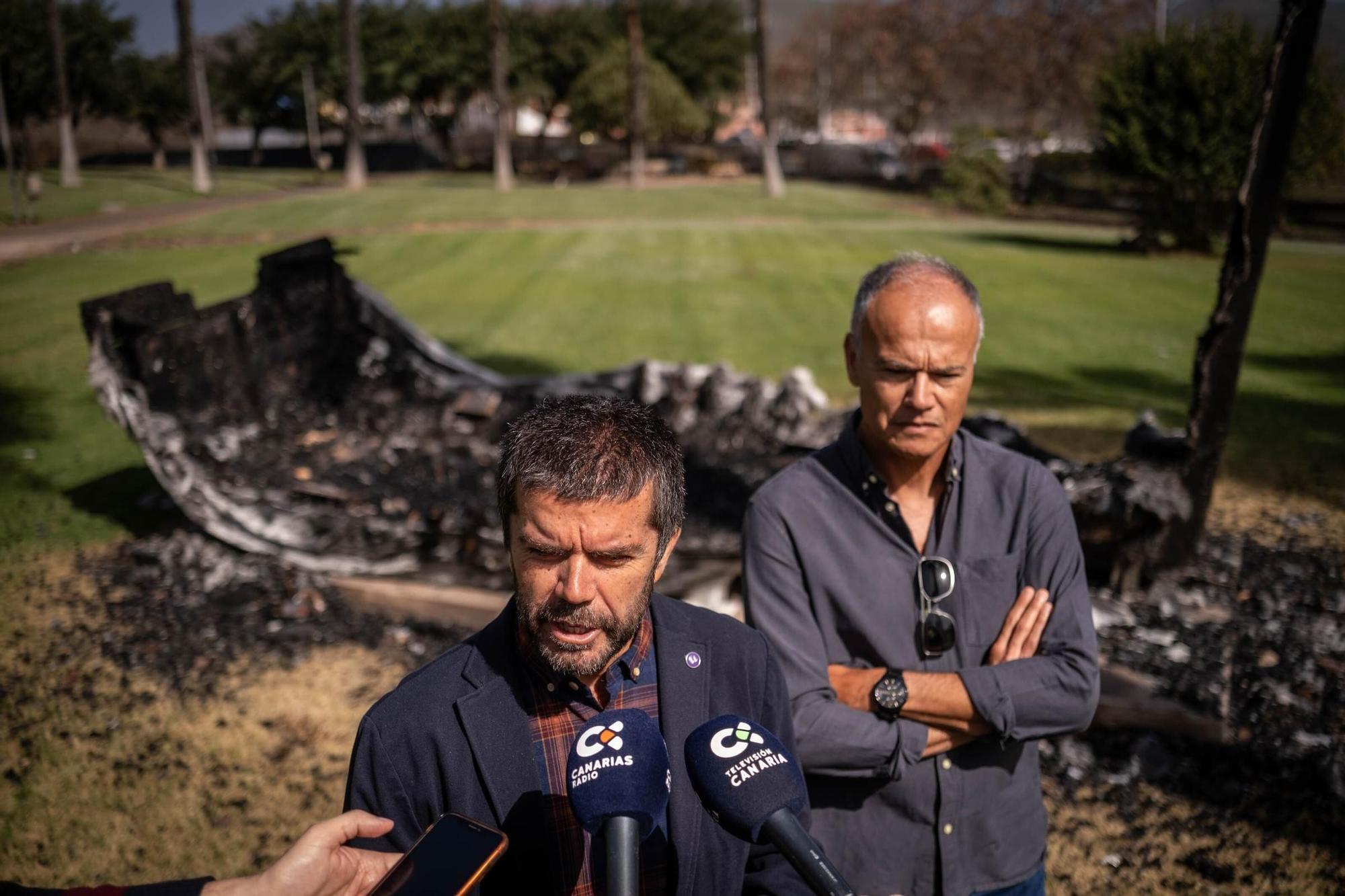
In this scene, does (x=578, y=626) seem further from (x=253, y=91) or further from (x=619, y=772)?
A: (x=253, y=91)

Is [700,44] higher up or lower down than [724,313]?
higher up

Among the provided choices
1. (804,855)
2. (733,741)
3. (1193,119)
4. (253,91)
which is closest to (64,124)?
(253,91)

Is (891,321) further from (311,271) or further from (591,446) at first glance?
(311,271)

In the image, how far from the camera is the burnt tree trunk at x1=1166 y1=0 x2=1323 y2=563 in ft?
20.2

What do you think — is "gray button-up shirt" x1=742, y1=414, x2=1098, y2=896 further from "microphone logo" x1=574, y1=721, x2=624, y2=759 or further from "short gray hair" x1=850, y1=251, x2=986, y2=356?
"microphone logo" x1=574, y1=721, x2=624, y2=759

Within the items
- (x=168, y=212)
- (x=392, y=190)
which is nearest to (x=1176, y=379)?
(x=168, y=212)

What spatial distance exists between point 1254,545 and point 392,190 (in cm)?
4050

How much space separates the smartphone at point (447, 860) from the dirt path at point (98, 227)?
22.5 meters

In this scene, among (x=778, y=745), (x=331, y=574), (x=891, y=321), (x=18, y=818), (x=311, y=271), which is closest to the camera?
(x=778, y=745)

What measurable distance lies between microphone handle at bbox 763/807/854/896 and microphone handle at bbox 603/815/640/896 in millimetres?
235

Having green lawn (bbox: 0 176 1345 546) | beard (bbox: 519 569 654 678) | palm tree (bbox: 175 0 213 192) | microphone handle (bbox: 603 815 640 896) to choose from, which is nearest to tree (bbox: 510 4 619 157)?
palm tree (bbox: 175 0 213 192)

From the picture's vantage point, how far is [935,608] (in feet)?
9.55

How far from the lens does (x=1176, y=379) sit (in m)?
12.3

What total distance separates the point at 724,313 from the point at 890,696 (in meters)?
13.7
